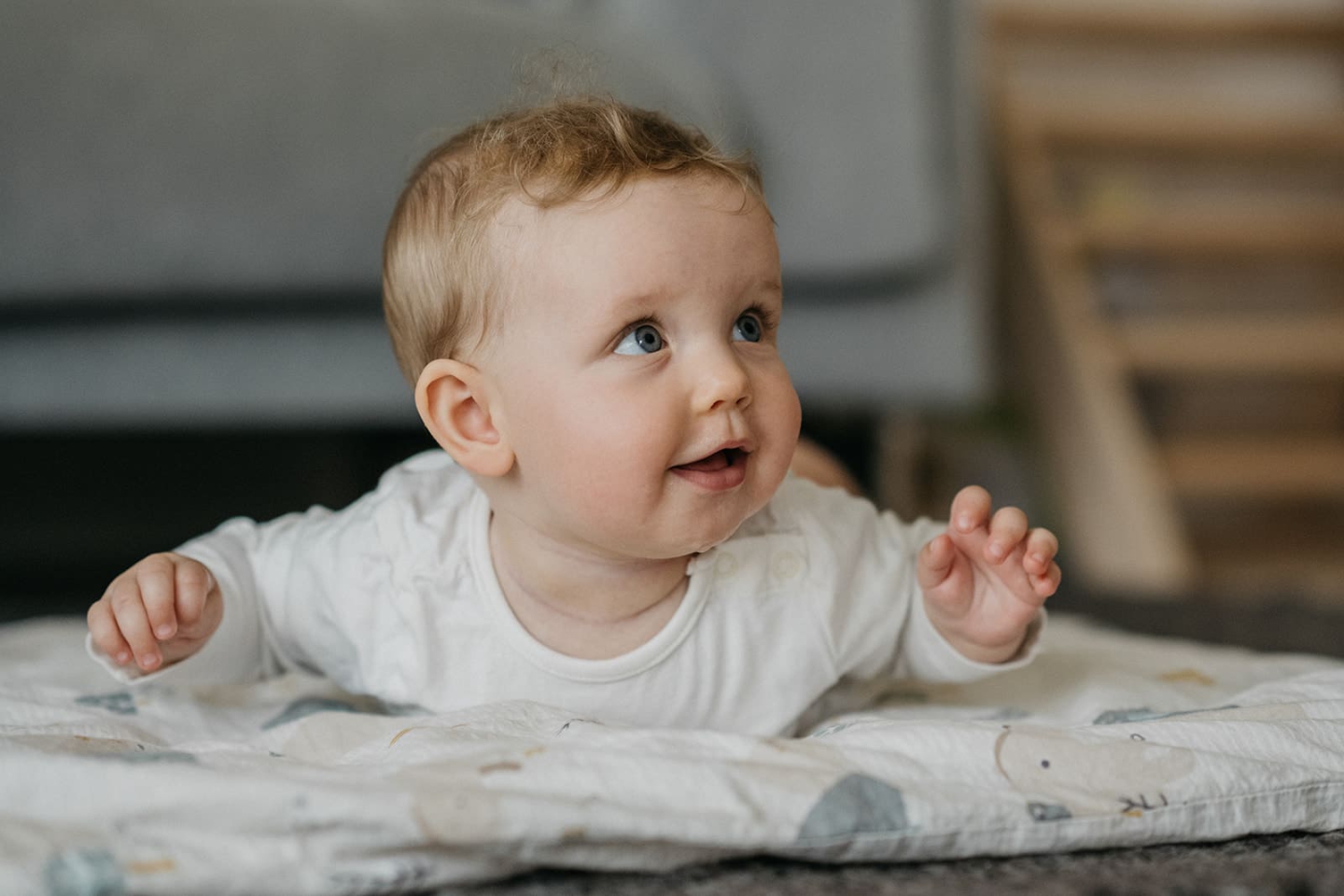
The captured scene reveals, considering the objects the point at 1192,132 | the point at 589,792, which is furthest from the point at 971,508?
the point at 1192,132

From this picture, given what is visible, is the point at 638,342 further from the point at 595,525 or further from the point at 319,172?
the point at 319,172

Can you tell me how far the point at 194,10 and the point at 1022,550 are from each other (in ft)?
2.99

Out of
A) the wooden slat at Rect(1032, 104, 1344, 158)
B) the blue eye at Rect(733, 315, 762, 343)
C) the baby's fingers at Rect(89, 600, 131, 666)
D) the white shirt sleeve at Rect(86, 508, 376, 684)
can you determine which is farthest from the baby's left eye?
the wooden slat at Rect(1032, 104, 1344, 158)

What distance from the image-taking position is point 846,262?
A: 4.60 feet

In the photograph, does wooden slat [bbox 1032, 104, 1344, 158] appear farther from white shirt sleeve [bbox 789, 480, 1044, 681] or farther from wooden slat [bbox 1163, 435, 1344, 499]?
white shirt sleeve [bbox 789, 480, 1044, 681]

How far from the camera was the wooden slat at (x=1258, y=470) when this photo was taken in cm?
207

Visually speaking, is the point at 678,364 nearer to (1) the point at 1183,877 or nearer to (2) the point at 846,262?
(1) the point at 1183,877

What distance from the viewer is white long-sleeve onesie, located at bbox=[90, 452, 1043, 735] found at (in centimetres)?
71

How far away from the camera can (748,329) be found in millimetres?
681

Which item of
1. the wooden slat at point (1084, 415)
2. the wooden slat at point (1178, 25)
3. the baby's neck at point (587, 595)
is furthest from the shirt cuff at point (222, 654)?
the wooden slat at point (1178, 25)

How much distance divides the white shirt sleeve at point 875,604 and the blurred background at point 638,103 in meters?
0.30

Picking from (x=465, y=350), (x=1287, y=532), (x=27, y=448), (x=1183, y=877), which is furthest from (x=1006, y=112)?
(x=1183, y=877)

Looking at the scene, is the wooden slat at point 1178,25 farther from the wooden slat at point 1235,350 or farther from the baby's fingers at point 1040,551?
the baby's fingers at point 1040,551

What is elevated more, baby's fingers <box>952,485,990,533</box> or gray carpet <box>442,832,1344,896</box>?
baby's fingers <box>952,485,990,533</box>
